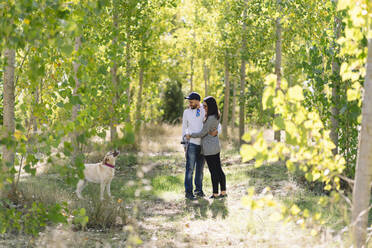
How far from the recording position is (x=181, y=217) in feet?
22.0

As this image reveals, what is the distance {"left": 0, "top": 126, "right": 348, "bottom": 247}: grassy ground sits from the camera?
15.5ft

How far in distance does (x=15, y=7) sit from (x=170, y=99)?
24714mm

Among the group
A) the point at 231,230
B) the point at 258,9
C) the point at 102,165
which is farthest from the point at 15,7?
the point at 258,9

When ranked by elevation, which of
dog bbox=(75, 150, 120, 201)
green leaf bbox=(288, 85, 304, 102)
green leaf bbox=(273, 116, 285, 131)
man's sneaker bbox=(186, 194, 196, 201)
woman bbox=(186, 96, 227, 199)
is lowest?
man's sneaker bbox=(186, 194, 196, 201)

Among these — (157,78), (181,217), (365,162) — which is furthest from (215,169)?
(157,78)

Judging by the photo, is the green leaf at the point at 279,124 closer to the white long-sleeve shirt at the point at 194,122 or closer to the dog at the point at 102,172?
the white long-sleeve shirt at the point at 194,122

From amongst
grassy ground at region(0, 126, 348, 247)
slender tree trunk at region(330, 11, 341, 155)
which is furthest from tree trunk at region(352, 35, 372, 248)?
slender tree trunk at region(330, 11, 341, 155)

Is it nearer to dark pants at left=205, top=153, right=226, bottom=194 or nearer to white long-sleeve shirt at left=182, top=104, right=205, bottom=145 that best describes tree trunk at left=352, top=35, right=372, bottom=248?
dark pants at left=205, top=153, right=226, bottom=194

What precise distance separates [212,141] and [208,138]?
0.09 meters

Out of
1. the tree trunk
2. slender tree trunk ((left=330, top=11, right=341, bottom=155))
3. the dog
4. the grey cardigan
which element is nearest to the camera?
the tree trunk

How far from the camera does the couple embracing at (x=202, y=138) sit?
7.59 metres

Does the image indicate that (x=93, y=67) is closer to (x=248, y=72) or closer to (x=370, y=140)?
(x=370, y=140)

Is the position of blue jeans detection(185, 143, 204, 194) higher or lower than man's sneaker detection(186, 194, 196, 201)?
higher

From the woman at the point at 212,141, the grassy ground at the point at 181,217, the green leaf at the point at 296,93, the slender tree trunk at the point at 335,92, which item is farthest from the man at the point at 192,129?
the green leaf at the point at 296,93
